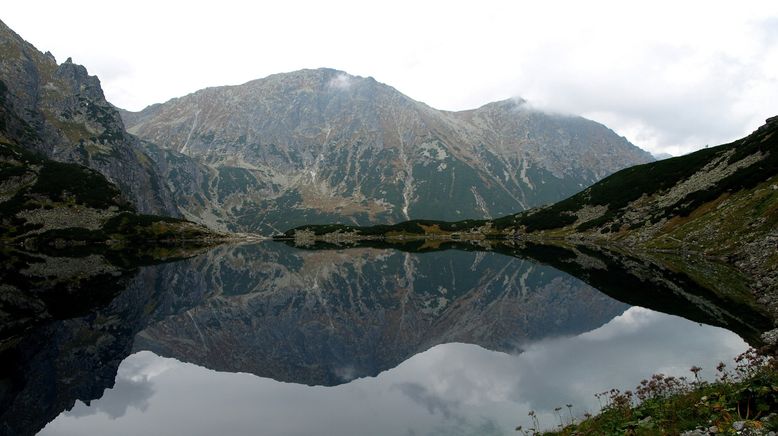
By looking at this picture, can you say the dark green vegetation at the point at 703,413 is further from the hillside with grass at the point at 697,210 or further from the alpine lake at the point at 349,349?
the hillside with grass at the point at 697,210

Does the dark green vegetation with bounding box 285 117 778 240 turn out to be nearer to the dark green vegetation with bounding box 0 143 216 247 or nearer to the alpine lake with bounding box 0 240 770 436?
the alpine lake with bounding box 0 240 770 436

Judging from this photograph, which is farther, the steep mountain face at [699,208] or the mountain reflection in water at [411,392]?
→ the steep mountain face at [699,208]

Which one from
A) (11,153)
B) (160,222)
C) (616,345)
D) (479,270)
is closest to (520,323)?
(616,345)

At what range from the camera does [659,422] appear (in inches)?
521

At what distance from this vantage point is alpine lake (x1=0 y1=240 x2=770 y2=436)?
20672mm

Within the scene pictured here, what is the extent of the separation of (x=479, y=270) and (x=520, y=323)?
1670 inches

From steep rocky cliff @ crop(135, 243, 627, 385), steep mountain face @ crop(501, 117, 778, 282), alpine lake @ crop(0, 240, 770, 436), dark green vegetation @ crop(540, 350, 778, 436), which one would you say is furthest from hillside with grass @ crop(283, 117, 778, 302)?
dark green vegetation @ crop(540, 350, 778, 436)

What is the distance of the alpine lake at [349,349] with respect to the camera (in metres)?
20.7

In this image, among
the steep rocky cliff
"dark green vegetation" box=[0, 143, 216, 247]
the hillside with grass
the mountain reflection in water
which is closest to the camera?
the mountain reflection in water

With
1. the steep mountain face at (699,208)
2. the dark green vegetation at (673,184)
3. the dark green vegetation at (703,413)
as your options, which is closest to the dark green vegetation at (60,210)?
the dark green vegetation at (673,184)

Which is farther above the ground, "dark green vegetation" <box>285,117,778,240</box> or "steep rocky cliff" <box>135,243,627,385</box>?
"dark green vegetation" <box>285,117,778,240</box>

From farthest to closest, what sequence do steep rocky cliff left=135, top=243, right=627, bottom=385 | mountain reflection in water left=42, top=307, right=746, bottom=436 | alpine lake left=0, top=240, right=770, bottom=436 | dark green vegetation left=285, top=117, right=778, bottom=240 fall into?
dark green vegetation left=285, top=117, right=778, bottom=240
steep rocky cliff left=135, top=243, right=627, bottom=385
alpine lake left=0, top=240, right=770, bottom=436
mountain reflection in water left=42, top=307, right=746, bottom=436

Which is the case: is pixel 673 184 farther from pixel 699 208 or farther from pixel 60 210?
pixel 60 210

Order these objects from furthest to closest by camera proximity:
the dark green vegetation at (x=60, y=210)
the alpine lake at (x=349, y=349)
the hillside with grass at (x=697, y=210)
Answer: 1. the dark green vegetation at (x=60, y=210)
2. the hillside with grass at (x=697, y=210)
3. the alpine lake at (x=349, y=349)
